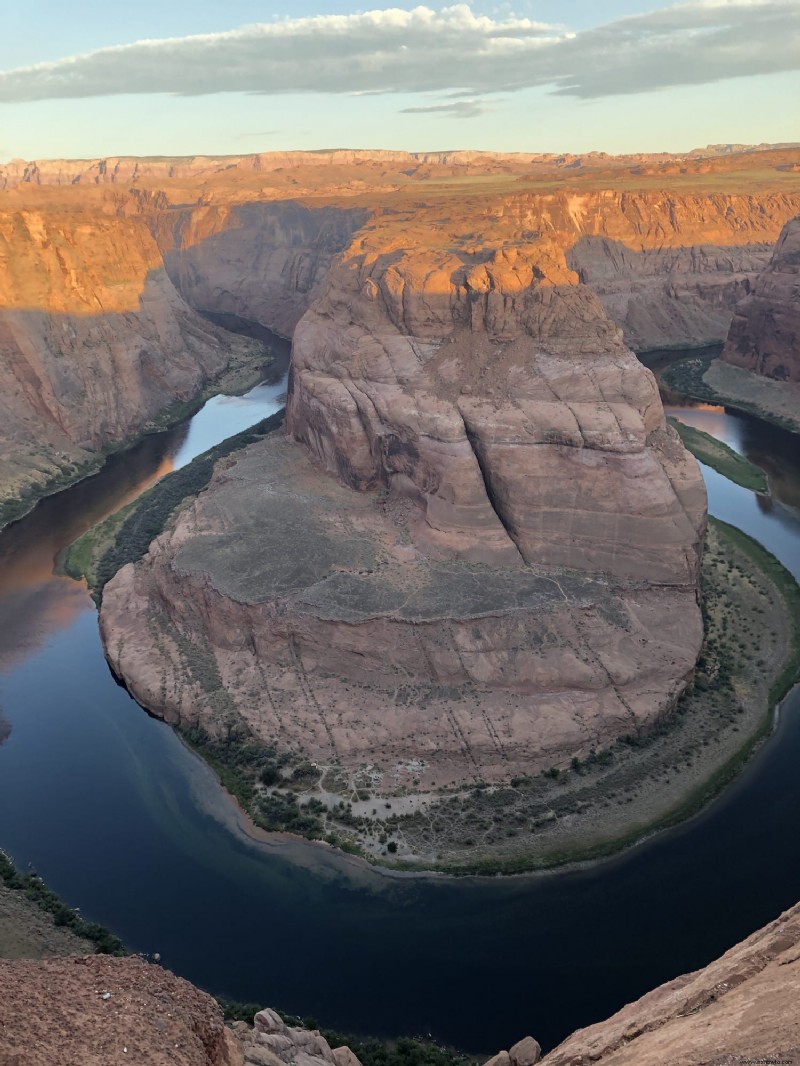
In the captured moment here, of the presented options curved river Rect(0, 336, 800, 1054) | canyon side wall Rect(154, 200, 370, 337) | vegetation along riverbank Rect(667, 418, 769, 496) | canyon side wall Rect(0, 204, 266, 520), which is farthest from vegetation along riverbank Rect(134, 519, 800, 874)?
canyon side wall Rect(154, 200, 370, 337)

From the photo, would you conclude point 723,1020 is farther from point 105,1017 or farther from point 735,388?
point 735,388

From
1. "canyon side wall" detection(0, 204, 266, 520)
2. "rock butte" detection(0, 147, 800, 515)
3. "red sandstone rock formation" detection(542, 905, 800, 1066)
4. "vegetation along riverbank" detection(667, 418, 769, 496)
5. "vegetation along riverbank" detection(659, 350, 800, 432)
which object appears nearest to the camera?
"red sandstone rock formation" detection(542, 905, 800, 1066)

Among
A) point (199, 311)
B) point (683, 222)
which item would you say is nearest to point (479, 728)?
point (683, 222)

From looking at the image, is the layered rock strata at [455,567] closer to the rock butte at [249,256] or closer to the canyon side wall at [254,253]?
the rock butte at [249,256]

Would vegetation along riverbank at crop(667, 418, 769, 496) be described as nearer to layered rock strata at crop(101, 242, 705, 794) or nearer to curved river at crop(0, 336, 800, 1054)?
layered rock strata at crop(101, 242, 705, 794)

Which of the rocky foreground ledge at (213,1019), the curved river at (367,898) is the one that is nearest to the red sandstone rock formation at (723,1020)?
the rocky foreground ledge at (213,1019)

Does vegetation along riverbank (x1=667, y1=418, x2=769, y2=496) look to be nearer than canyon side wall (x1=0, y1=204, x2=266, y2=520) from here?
Yes

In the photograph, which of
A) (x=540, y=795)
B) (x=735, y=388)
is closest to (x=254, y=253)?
(x=735, y=388)

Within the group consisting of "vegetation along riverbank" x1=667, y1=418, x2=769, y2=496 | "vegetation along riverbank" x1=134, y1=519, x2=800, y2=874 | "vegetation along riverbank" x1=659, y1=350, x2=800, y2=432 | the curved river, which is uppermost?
"vegetation along riverbank" x1=659, y1=350, x2=800, y2=432
